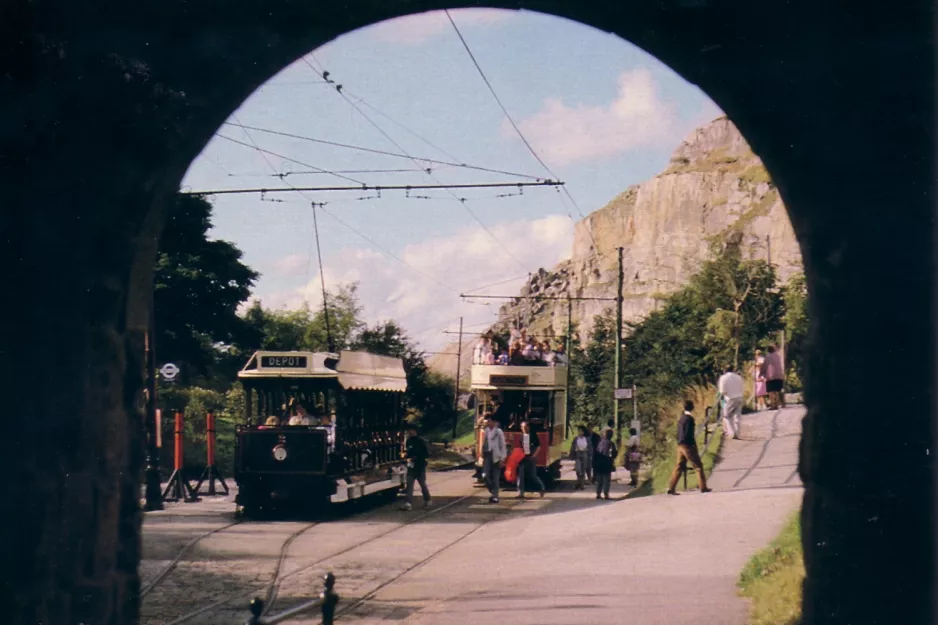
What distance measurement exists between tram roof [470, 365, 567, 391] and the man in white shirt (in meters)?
4.20

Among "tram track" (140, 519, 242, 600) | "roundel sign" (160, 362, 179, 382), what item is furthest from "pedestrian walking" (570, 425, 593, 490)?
"tram track" (140, 519, 242, 600)

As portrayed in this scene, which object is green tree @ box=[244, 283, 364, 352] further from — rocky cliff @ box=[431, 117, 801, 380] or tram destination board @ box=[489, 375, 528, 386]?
rocky cliff @ box=[431, 117, 801, 380]

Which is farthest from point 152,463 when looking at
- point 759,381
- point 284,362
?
point 759,381

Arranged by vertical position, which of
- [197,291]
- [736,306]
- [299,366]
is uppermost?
[197,291]

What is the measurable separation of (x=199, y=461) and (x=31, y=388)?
96.2ft

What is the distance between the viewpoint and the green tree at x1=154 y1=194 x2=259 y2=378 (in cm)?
4125

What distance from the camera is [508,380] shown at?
27.1 meters

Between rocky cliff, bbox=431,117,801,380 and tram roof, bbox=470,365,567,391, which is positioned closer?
tram roof, bbox=470,365,567,391

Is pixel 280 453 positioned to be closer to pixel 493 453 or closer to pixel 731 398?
pixel 493 453

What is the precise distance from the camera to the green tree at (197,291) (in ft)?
135

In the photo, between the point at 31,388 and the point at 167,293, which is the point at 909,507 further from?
the point at 167,293

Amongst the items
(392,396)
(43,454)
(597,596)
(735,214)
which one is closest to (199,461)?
(392,396)

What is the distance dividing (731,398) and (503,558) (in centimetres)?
1051

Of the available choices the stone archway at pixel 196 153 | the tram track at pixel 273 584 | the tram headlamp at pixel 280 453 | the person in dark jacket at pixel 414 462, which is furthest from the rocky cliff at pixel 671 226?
the stone archway at pixel 196 153
